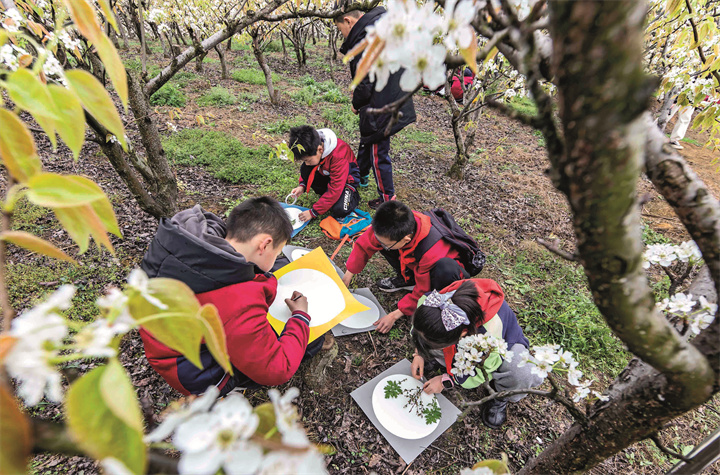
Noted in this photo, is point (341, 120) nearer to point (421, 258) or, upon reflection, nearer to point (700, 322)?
point (421, 258)

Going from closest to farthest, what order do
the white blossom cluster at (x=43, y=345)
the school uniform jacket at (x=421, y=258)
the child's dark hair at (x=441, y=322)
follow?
the white blossom cluster at (x=43, y=345), the child's dark hair at (x=441, y=322), the school uniform jacket at (x=421, y=258)

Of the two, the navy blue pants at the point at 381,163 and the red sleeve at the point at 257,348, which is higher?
the navy blue pants at the point at 381,163

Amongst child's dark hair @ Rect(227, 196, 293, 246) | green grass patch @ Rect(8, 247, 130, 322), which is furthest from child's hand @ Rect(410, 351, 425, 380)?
green grass patch @ Rect(8, 247, 130, 322)

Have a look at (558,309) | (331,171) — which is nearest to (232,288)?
(331,171)

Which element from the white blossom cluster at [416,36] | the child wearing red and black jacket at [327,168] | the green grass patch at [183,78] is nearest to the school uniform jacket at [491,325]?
the white blossom cluster at [416,36]

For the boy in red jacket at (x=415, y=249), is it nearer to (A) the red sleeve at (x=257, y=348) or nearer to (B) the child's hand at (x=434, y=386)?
(B) the child's hand at (x=434, y=386)

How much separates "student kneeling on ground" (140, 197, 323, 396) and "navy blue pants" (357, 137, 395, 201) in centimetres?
239

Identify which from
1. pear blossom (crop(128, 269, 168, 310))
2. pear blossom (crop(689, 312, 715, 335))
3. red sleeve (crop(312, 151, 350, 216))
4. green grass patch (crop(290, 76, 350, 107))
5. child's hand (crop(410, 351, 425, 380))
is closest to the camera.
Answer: pear blossom (crop(128, 269, 168, 310))

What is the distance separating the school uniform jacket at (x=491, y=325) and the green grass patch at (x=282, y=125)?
16.4 ft

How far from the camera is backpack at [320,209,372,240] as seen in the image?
3.62 metres

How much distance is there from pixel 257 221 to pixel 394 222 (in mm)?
990

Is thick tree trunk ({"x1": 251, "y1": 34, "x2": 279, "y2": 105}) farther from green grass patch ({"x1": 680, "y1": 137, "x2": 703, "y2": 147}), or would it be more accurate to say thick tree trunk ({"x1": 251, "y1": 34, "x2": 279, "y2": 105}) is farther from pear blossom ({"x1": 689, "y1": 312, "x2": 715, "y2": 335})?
green grass patch ({"x1": 680, "y1": 137, "x2": 703, "y2": 147})

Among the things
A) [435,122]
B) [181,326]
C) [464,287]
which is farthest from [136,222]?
[435,122]

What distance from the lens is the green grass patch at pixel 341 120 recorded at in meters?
6.47
